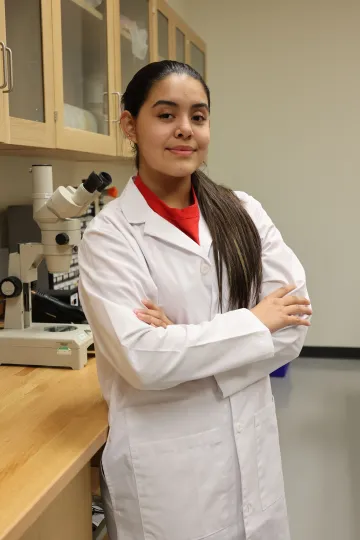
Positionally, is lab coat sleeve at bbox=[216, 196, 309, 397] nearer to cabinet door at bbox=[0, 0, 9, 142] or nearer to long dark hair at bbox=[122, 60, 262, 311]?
long dark hair at bbox=[122, 60, 262, 311]

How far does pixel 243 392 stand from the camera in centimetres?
133

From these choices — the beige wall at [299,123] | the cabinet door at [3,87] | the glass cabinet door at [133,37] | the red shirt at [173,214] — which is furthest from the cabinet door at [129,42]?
the beige wall at [299,123]

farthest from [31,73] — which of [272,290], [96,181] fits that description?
[272,290]

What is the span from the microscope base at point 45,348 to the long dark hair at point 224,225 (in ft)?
1.85

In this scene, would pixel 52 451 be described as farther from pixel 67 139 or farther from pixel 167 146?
pixel 67 139

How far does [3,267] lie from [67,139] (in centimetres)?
61

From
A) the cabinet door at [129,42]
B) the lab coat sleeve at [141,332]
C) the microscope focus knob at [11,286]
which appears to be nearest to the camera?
the lab coat sleeve at [141,332]

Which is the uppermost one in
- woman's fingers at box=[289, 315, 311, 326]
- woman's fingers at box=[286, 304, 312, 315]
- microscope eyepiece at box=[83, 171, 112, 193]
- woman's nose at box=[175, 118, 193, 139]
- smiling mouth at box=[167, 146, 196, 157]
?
woman's nose at box=[175, 118, 193, 139]

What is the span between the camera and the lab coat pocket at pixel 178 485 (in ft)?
4.10

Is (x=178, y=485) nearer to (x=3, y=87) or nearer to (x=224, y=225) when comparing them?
(x=224, y=225)

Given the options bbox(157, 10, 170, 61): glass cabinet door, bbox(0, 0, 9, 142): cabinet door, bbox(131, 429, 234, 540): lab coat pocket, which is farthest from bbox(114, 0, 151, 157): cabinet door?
bbox(131, 429, 234, 540): lab coat pocket

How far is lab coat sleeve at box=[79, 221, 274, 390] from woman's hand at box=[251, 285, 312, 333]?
4 cm

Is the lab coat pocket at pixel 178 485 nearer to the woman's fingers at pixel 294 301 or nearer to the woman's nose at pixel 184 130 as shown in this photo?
the woman's fingers at pixel 294 301

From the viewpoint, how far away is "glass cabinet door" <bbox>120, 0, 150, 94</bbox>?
2422 mm
